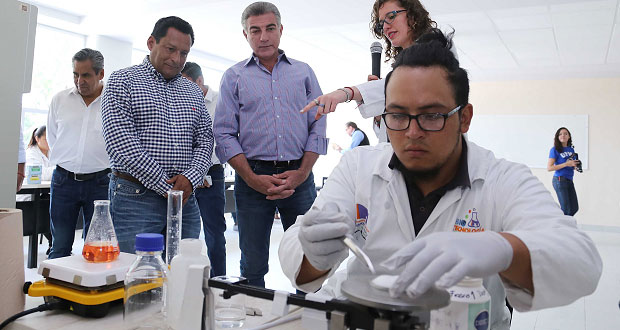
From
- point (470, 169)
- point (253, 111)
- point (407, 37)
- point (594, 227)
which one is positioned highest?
point (407, 37)

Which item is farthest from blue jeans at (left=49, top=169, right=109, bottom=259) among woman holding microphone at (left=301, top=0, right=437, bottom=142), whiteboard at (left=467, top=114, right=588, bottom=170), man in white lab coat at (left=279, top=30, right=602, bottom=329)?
whiteboard at (left=467, top=114, right=588, bottom=170)

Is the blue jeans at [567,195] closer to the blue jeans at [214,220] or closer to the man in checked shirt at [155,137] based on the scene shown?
the blue jeans at [214,220]

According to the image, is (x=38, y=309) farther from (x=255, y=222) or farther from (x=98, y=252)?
(x=255, y=222)

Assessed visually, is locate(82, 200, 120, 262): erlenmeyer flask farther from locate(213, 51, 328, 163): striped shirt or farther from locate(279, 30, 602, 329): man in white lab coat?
locate(213, 51, 328, 163): striped shirt

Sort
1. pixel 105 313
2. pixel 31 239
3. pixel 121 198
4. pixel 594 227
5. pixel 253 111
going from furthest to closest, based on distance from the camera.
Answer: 1. pixel 594 227
2. pixel 31 239
3. pixel 253 111
4. pixel 121 198
5. pixel 105 313

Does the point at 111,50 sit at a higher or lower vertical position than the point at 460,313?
higher

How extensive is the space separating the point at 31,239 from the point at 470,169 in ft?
12.1

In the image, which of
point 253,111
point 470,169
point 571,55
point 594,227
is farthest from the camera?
point 594,227

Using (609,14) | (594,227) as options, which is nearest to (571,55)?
(609,14)

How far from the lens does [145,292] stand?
89 centimetres

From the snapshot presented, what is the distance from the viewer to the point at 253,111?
2100 mm

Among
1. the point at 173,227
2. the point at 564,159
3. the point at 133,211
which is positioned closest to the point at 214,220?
the point at 133,211

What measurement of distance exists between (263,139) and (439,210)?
→ 1.17m

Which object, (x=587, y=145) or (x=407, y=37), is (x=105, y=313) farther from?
(x=587, y=145)
